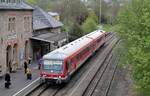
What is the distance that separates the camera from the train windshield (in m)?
30.3

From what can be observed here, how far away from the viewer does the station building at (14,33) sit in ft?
114

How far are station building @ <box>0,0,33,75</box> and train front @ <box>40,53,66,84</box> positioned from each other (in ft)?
17.3

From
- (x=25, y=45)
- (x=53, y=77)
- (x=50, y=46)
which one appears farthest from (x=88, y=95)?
(x=50, y=46)

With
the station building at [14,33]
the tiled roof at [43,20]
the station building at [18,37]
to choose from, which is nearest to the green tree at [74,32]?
the tiled roof at [43,20]

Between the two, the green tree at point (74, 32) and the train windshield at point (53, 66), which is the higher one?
the green tree at point (74, 32)

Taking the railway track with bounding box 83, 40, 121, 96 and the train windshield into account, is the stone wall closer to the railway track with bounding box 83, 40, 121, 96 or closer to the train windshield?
the train windshield

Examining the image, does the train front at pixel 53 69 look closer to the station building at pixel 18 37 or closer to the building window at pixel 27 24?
the station building at pixel 18 37

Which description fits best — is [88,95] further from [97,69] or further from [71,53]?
[97,69]

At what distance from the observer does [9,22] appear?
3653cm

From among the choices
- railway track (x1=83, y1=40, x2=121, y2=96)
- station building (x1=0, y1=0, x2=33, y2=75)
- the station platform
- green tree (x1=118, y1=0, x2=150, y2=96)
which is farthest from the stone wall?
green tree (x1=118, y1=0, x2=150, y2=96)

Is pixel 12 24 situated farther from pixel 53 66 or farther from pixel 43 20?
pixel 43 20

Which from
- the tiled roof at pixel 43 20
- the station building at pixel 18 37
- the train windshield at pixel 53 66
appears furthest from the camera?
the tiled roof at pixel 43 20

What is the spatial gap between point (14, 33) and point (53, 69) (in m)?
9.07

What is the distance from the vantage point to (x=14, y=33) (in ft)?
124
